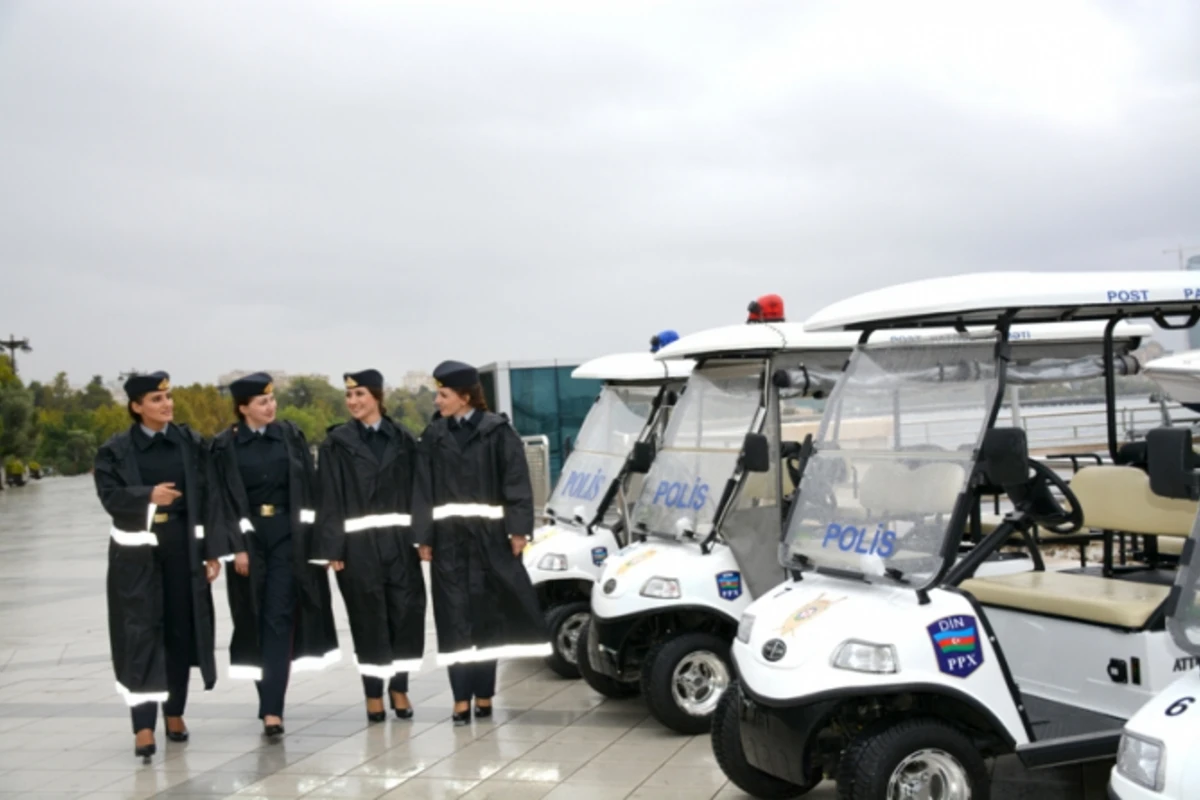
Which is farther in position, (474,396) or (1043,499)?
(474,396)

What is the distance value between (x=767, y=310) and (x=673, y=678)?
2584mm

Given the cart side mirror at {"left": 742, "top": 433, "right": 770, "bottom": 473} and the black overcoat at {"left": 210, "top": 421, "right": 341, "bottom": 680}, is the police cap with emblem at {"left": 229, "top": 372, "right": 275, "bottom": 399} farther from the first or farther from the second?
the cart side mirror at {"left": 742, "top": 433, "right": 770, "bottom": 473}

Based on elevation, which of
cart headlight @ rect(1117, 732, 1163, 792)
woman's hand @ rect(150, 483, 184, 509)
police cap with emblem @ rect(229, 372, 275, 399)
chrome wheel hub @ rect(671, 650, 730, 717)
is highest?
police cap with emblem @ rect(229, 372, 275, 399)

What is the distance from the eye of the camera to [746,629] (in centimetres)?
533

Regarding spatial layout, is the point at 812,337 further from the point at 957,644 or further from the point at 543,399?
the point at 543,399

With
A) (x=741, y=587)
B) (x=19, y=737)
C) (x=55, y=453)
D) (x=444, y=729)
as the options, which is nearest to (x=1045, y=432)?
(x=741, y=587)

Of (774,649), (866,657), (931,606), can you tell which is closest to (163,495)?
(774,649)

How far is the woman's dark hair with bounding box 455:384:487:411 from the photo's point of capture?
305 inches

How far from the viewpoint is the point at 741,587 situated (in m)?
6.97

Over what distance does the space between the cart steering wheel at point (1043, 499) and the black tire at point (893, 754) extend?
3.07ft

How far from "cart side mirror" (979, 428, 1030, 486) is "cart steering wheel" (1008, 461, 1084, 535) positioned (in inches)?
7.9

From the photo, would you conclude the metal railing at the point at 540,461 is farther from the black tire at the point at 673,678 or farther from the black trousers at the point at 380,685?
the black tire at the point at 673,678

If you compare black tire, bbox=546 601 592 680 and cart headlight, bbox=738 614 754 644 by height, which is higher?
cart headlight, bbox=738 614 754 644

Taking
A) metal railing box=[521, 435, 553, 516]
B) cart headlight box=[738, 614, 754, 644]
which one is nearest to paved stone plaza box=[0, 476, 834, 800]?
cart headlight box=[738, 614, 754, 644]
